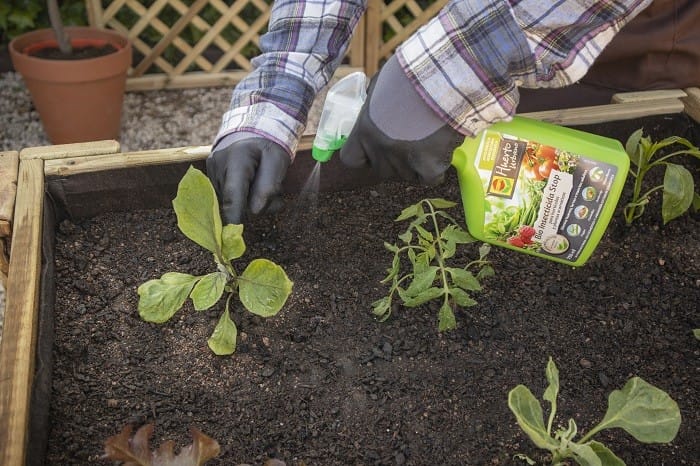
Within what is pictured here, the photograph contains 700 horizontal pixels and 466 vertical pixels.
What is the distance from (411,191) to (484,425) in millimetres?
470

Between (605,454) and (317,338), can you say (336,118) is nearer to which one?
(317,338)

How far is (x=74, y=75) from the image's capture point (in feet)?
6.43

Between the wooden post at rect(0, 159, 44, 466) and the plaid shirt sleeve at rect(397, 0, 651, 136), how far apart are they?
0.53 m

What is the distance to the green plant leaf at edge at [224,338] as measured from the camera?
2.84 ft

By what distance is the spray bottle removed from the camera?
0.97 meters

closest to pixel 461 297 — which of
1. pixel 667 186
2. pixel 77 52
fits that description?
pixel 667 186

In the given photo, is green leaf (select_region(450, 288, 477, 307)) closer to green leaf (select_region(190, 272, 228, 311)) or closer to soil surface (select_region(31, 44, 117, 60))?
green leaf (select_region(190, 272, 228, 311))

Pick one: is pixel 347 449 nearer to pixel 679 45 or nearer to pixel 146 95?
pixel 679 45

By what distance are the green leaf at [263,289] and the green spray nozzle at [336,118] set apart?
0.77ft

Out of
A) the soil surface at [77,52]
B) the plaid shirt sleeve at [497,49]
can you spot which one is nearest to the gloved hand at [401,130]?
the plaid shirt sleeve at [497,49]

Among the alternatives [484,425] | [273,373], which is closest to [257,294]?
[273,373]

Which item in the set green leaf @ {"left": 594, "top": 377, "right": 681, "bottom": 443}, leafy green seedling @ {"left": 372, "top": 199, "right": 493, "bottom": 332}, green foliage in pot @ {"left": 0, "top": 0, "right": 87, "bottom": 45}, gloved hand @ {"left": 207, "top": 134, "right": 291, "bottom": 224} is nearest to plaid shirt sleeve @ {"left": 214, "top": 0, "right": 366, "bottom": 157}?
gloved hand @ {"left": 207, "top": 134, "right": 291, "bottom": 224}

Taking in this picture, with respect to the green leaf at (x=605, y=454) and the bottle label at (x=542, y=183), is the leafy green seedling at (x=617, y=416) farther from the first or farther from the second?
the bottle label at (x=542, y=183)

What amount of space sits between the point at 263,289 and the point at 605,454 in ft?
1.38
